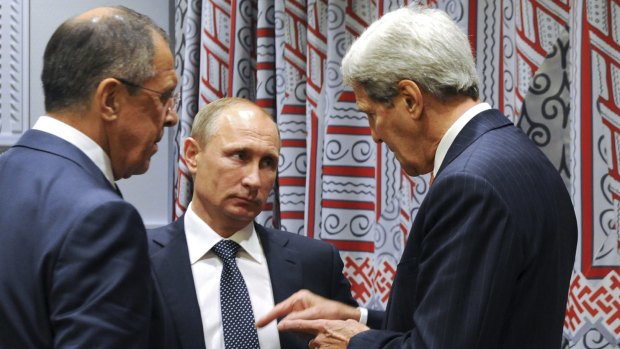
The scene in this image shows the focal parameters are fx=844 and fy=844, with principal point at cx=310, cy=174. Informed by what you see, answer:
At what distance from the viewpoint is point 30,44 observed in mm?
3117

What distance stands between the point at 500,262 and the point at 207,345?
78 centimetres

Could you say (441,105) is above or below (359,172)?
above

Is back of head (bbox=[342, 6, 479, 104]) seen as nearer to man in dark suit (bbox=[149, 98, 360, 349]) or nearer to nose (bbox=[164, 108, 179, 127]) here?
nose (bbox=[164, 108, 179, 127])

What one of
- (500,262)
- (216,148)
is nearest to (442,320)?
(500,262)

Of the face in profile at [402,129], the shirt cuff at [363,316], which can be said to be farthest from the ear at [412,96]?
the shirt cuff at [363,316]

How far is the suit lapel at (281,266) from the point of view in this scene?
1883mm

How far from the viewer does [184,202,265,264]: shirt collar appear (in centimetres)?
189

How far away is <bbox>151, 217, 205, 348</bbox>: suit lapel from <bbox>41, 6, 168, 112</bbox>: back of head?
24.2 inches

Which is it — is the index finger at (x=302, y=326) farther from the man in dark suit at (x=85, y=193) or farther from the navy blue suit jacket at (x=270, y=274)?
the man in dark suit at (x=85, y=193)

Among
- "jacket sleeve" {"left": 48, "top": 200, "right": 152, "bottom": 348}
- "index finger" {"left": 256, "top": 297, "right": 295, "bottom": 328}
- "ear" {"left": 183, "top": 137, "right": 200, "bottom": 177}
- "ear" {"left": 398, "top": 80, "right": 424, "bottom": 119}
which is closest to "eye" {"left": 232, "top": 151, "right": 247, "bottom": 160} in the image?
"ear" {"left": 183, "top": 137, "right": 200, "bottom": 177}

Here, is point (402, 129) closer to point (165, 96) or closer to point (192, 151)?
point (165, 96)

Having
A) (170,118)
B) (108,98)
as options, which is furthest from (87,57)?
(170,118)

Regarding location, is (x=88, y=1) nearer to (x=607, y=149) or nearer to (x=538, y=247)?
(x=607, y=149)

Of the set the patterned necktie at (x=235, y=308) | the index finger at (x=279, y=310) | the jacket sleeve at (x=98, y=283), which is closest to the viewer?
the jacket sleeve at (x=98, y=283)
